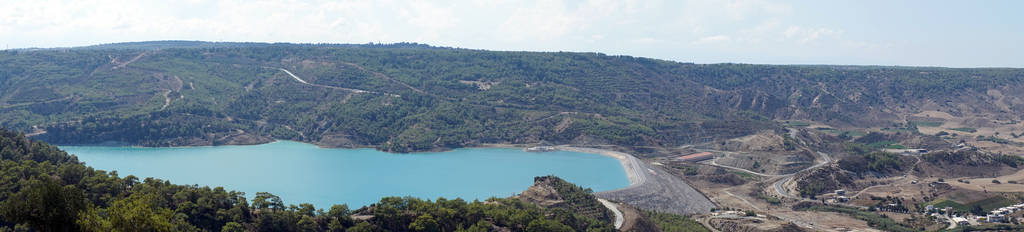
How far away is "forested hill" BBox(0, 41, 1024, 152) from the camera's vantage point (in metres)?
97.4

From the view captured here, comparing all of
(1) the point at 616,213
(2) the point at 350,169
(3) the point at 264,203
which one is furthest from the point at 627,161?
(3) the point at 264,203

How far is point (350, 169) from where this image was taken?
78188 mm

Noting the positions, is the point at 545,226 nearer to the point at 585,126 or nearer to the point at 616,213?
the point at 616,213

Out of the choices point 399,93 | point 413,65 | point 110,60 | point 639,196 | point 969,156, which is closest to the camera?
point 639,196

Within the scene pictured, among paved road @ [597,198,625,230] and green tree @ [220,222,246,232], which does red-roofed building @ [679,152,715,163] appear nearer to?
paved road @ [597,198,625,230]

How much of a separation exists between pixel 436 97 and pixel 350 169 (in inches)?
1460

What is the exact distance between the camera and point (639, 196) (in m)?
65.7

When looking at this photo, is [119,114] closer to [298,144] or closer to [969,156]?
[298,144]

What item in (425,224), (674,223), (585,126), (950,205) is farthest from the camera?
(585,126)

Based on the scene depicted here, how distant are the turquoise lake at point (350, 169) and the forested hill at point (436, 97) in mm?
5336

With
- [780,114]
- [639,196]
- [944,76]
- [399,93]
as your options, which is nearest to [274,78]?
[399,93]

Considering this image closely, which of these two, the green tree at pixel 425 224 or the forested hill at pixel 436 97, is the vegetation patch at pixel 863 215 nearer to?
the forested hill at pixel 436 97

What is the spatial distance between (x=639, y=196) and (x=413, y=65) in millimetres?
75952

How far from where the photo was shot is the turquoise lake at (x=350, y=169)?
214ft
